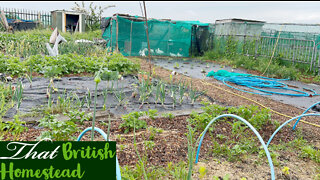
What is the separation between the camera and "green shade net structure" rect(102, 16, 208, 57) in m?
12.3

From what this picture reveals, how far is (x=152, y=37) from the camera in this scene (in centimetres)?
1332

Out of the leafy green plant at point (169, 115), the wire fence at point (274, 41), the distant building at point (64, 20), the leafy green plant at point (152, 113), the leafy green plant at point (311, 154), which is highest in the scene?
the distant building at point (64, 20)

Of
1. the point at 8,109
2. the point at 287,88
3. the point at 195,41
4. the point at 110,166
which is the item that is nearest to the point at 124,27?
the point at 195,41

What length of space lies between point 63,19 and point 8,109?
16.7 meters

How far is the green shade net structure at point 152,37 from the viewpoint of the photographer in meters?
12.3

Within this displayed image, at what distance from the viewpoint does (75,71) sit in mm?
6387

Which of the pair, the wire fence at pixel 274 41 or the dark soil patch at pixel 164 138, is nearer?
the dark soil patch at pixel 164 138

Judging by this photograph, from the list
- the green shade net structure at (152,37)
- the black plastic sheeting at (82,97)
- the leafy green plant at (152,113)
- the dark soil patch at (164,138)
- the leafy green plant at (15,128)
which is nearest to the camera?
the dark soil patch at (164,138)

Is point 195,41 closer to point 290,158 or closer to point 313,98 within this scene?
point 313,98

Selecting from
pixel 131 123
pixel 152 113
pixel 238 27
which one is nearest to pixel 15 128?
pixel 131 123

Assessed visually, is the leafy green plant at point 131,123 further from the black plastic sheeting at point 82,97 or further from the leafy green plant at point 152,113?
the black plastic sheeting at point 82,97

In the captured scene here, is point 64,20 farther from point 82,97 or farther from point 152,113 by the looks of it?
point 152,113

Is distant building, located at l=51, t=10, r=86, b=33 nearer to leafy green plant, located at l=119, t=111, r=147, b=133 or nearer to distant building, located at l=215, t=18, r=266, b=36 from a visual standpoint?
distant building, located at l=215, t=18, r=266, b=36

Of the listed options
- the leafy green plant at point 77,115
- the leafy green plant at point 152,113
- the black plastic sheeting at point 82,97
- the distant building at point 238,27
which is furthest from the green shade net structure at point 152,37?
the leafy green plant at point 77,115
